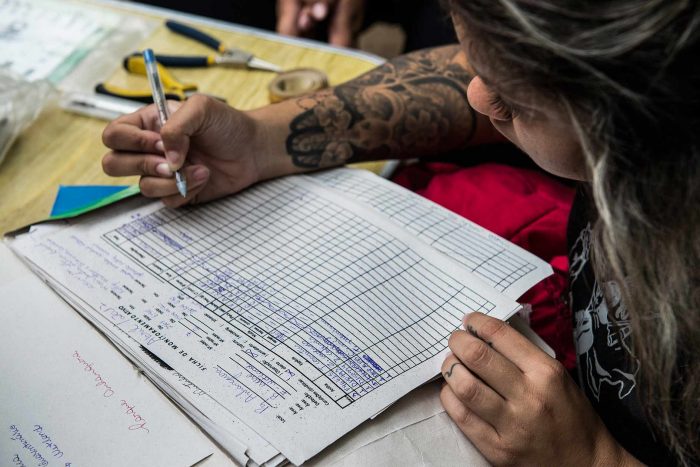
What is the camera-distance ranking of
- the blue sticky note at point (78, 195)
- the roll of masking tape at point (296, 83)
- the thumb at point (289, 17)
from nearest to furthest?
the blue sticky note at point (78, 195)
the roll of masking tape at point (296, 83)
the thumb at point (289, 17)

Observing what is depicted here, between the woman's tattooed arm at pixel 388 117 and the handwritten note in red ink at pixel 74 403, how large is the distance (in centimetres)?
40

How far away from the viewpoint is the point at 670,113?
51cm

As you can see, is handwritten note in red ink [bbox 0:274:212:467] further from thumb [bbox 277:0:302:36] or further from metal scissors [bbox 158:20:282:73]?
thumb [bbox 277:0:302:36]

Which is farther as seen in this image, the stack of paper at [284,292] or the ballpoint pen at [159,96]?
the ballpoint pen at [159,96]

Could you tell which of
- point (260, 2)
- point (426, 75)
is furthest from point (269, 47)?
point (260, 2)

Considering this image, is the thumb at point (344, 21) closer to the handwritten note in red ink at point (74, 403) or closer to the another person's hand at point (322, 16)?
the another person's hand at point (322, 16)

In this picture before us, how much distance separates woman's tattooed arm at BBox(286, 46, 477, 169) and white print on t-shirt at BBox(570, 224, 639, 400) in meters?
0.32

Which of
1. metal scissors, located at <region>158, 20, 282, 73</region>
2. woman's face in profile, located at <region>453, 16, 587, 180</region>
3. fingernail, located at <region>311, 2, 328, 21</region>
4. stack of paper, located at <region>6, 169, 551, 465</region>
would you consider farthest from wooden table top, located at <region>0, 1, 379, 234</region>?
woman's face in profile, located at <region>453, 16, 587, 180</region>

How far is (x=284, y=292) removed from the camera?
31.3 inches

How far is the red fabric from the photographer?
0.88m

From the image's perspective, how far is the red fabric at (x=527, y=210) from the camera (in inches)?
34.5

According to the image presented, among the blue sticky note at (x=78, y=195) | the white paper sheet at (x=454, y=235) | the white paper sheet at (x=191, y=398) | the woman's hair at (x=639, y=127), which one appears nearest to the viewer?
the woman's hair at (x=639, y=127)

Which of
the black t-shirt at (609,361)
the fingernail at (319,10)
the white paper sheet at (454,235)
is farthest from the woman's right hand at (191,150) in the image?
the fingernail at (319,10)

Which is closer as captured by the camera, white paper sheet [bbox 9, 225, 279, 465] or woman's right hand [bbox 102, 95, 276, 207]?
white paper sheet [bbox 9, 225, 279, 465]
